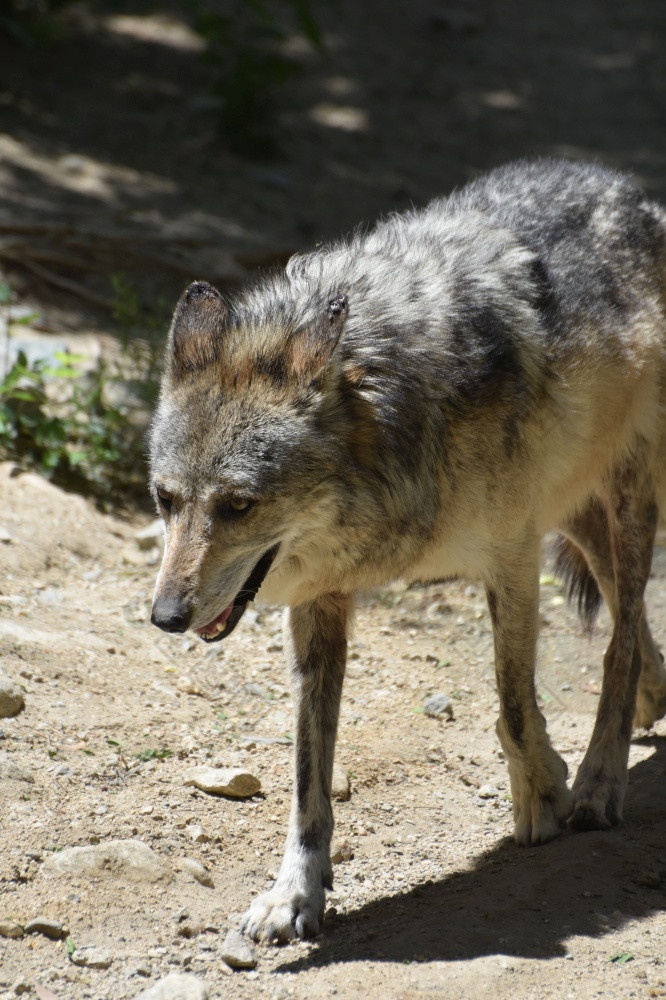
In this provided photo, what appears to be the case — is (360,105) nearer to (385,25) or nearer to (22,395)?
(385,25)

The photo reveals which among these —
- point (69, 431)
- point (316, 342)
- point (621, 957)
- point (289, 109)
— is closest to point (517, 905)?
point (621, 957)

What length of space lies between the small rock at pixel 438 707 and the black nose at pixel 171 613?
1.93 m

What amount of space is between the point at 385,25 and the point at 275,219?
486cm

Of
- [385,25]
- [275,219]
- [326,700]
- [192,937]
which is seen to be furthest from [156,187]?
[192,937]

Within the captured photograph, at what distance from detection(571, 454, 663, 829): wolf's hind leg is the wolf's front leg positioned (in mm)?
946

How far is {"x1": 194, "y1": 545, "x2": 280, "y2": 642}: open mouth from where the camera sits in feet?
10.4

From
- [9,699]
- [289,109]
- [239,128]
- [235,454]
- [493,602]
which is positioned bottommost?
[9,699]

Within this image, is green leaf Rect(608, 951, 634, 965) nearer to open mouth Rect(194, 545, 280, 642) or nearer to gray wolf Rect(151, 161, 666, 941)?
gray wolf Rect(151, 161, 666, 941)

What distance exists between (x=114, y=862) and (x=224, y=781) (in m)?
0.60

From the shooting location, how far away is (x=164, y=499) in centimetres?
316

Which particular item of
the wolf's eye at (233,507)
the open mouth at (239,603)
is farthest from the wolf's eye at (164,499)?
the open mouth at (239,603)

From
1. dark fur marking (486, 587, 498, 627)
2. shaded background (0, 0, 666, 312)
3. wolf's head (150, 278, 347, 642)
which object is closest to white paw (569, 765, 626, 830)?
dark fur marking (486, 587, 498, 627)

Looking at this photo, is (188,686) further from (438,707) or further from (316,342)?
(316,342)

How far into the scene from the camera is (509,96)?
11.9 metres
